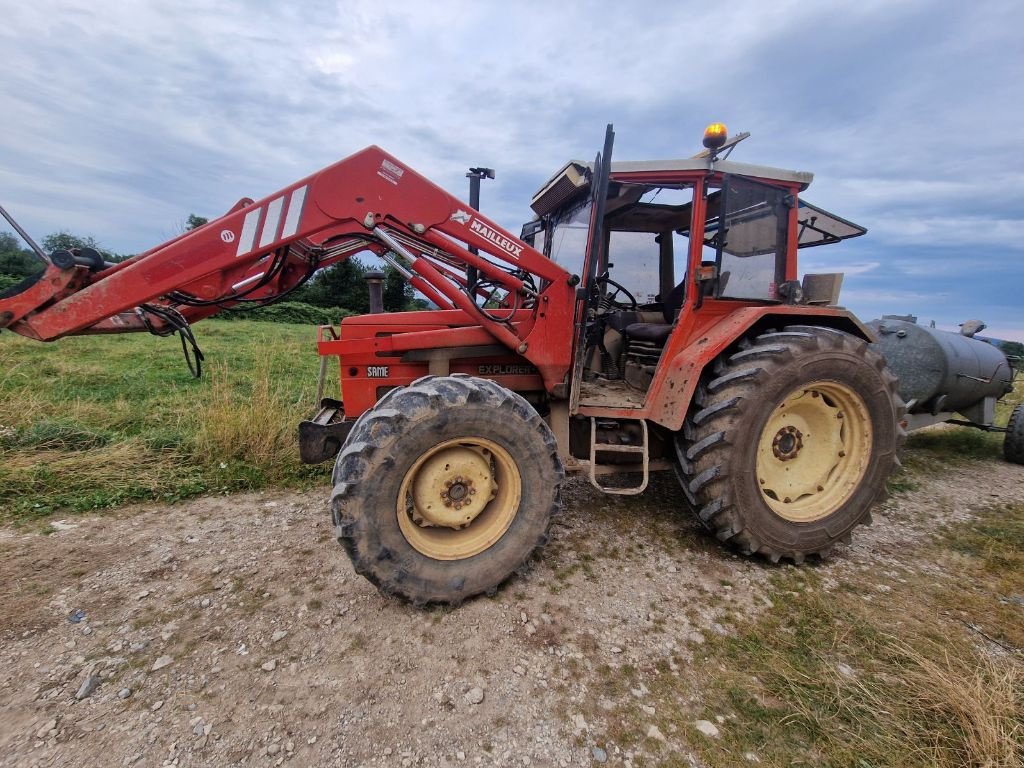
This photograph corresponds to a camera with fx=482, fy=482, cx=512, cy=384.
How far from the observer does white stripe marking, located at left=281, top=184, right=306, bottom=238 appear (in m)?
2.58

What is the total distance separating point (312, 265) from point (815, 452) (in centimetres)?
357

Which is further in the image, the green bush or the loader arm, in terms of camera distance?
the green bush

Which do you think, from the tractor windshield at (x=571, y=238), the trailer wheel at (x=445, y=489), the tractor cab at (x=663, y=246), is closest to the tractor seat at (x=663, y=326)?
the tractor cab at (x=663, y=246)

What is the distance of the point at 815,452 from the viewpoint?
3.27 metres

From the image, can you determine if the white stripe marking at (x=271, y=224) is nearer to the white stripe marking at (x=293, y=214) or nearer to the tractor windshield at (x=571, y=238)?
the white stripe marking at (x=293, y=214)

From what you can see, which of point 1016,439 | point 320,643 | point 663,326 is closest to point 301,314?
point 663,326

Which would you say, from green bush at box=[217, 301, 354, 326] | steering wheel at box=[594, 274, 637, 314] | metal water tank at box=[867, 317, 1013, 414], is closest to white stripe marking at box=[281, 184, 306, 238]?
steering wheel at box=[594, 274, 637, 314]

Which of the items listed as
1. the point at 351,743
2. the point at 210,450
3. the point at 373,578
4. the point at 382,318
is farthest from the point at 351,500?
the point at 210,450

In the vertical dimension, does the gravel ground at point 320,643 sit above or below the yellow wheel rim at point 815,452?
below

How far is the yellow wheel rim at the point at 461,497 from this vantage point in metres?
2.57

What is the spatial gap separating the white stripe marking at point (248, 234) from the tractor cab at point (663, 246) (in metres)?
1.88

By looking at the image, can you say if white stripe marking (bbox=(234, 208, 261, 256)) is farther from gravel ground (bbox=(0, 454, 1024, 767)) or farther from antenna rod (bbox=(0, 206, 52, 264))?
gravel ground (bbox=(0, 454, 1024, 767))

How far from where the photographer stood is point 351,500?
7.52 feet

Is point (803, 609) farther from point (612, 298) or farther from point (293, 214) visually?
point (293, 214)
